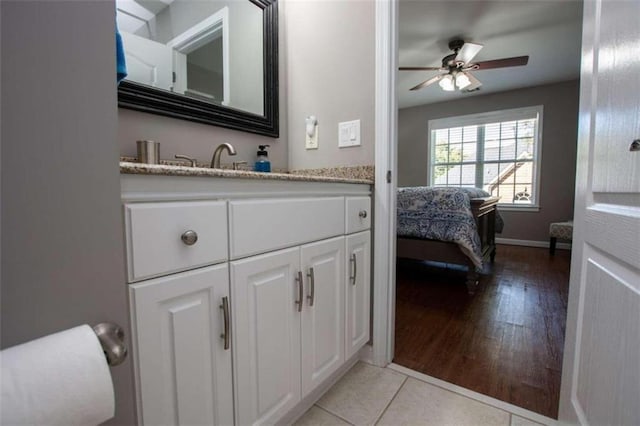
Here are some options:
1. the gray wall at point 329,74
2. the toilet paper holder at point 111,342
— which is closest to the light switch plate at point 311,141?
the gray wall at point 329,74

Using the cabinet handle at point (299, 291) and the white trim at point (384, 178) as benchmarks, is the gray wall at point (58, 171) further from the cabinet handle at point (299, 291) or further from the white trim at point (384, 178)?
the white trim at point (384, 178)

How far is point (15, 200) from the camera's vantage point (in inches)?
11.1

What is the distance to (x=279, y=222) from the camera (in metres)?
0.90

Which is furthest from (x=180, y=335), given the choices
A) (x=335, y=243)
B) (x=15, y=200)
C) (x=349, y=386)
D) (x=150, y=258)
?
(x=349, y=386)

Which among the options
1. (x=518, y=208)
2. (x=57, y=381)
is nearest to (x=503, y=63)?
(x=518, y=208)

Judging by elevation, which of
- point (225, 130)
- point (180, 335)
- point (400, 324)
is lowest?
point (400, 324)

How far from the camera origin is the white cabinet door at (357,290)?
125 cm

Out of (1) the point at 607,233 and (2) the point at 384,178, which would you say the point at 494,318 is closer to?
(2) the point at 384,178

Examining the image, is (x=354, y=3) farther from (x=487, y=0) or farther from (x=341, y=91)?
(x=487, y=0)

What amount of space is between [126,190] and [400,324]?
1.77 m

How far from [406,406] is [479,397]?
0.32 metres

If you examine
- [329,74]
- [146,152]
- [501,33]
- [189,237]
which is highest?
[501,33]

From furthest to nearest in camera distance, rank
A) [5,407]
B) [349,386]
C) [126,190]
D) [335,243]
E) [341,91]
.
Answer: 1. [341,91]
2. [349,386]
3. [335,243]
4. [126,190]
5. [5,407]

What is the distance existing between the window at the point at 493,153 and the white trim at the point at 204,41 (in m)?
4.48
